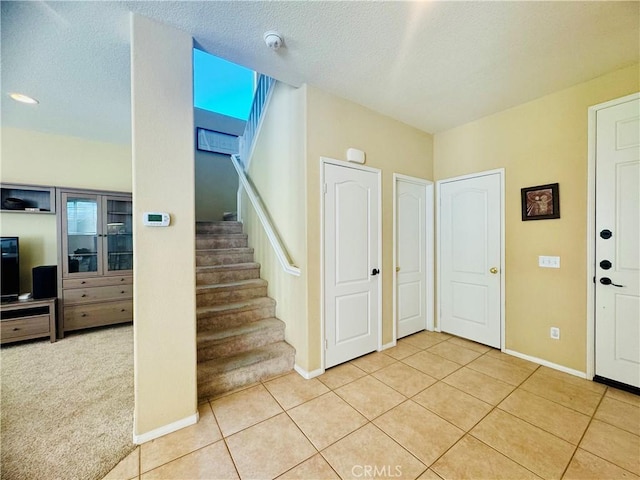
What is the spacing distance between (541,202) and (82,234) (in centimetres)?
560

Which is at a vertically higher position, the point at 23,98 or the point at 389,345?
the point at 23,98

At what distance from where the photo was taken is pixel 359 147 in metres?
2.78

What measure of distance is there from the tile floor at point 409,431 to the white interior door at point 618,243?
12.0 inches

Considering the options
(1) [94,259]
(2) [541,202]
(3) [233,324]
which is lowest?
(3) [233,324]

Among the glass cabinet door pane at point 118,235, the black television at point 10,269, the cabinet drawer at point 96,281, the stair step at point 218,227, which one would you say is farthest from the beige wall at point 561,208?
the black television at point 10,269

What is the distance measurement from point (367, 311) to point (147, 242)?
2175 mm

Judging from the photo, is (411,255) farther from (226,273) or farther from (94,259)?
(94,259)

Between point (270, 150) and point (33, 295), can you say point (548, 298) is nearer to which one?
point (270, 150)

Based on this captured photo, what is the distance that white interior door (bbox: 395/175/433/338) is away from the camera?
3229mm

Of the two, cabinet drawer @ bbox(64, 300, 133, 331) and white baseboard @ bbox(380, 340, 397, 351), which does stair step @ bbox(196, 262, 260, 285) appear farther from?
white baseboard @ bbox(380, 340, 397, 351)

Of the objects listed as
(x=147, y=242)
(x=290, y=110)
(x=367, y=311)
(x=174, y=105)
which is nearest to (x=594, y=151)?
(x=367, y=311)

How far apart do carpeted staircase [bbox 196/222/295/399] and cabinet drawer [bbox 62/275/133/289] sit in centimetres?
135

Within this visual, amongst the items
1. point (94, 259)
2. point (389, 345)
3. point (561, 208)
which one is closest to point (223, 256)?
point (94, 259)

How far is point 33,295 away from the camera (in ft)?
10.5
